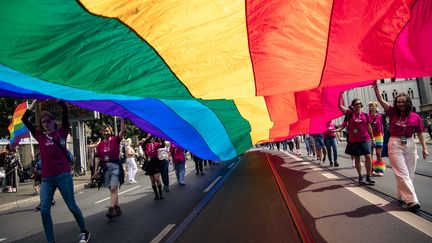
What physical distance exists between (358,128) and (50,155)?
246 inches

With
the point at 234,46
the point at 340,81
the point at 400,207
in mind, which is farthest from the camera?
the point at 400,207

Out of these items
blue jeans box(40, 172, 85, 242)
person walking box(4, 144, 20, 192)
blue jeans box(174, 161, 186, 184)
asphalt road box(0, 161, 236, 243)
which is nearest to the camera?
blue jeans box(40, 172, 85, 242)

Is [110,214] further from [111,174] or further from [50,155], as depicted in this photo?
[50,155]

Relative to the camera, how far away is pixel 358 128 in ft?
24.8

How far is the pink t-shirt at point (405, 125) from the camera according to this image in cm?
528

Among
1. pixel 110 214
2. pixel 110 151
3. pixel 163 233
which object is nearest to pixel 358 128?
pixel 163 233

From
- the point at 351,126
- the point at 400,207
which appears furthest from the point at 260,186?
the point at 400,207

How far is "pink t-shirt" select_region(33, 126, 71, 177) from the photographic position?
457 centimetres

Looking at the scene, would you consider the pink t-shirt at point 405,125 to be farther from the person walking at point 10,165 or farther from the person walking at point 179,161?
the person walking at point 10,165

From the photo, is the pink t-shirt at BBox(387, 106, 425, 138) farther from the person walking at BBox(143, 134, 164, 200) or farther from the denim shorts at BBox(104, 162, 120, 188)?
the person walking at BBox(143, 134, 164, 200)

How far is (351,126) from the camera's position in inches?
302

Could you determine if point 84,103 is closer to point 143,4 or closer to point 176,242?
point 176,242

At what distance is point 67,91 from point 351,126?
19.9 ft

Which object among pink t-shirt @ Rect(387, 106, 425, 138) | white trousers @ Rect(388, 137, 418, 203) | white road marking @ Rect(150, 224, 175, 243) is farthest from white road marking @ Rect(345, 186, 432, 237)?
white road marking @ Rect(150, 224, 175, 243)
